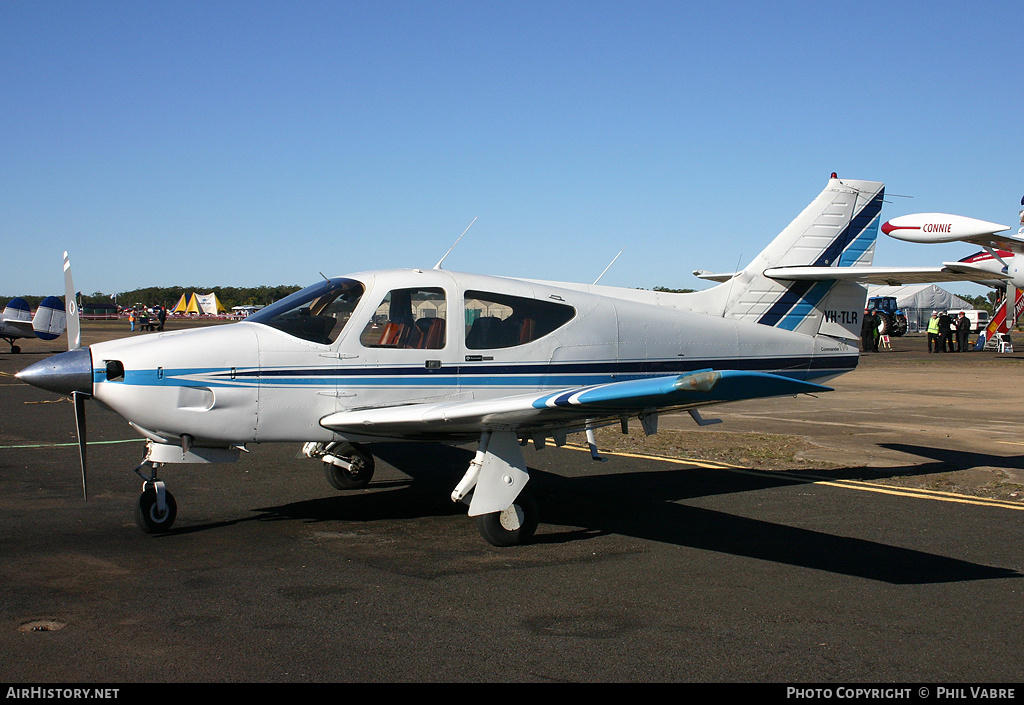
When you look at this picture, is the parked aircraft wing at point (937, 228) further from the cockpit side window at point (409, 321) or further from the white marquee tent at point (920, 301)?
the white marquee tent at point (920, 301)

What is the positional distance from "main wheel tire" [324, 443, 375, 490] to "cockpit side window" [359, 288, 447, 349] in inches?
83.1

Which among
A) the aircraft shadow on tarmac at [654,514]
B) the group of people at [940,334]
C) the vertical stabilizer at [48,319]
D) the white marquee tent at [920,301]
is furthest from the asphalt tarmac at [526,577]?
the white marquee tent at [920,301]

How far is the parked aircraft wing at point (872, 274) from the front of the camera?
28.7ft

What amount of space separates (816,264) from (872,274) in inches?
26.1

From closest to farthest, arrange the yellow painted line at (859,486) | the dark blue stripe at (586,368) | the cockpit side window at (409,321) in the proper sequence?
the dark blue stripe at (586,368) → the cockpit side window at (409,321) → the yellow painted line at (859,486)

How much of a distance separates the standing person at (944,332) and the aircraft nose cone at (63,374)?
37808 mm

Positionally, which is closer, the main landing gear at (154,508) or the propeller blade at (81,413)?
the propeller blade at (81,413)

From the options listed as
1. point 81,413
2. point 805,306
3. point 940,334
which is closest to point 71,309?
point 81,413

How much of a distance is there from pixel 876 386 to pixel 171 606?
1960 cm

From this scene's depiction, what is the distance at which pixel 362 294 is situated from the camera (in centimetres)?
721

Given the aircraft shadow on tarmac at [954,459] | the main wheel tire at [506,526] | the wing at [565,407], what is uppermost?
the wing at [565,407]

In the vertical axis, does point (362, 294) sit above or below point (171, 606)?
above
